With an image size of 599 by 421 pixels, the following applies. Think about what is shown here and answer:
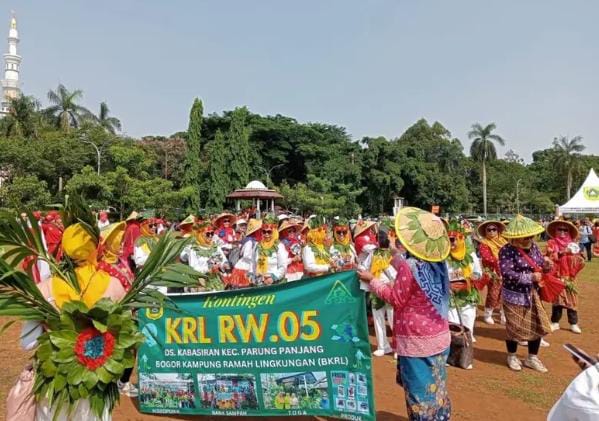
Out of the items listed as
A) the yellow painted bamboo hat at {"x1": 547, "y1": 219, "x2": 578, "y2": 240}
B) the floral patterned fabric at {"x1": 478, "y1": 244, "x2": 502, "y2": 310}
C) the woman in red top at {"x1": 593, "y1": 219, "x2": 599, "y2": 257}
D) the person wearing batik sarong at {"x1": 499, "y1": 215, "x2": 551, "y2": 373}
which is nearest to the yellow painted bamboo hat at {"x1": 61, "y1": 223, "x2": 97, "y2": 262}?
the person wearing batik sarong at {"x1": 499, "y1": 215, "x2": 551, "y2": 373}

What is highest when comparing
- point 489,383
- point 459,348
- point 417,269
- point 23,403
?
point 417,269

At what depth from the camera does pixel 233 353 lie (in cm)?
439

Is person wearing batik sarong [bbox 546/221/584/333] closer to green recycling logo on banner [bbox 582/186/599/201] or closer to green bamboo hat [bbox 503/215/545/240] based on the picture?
green bamboo hat [bbox 503/215/545/240]

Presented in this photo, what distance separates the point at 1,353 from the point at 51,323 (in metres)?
5.56

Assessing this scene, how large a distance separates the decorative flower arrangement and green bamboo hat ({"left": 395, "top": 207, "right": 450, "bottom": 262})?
63.5 inches

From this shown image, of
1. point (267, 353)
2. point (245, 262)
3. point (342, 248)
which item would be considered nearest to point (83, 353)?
point (267, 353)

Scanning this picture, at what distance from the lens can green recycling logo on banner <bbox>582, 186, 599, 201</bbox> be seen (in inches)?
1226

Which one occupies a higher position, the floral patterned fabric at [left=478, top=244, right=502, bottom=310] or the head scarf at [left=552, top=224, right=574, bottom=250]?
the head scarf at [left=552, top=224, right=574, bottom=250]

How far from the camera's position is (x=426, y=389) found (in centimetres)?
354

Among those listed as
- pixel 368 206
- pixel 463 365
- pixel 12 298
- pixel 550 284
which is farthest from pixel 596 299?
pixel 368 206

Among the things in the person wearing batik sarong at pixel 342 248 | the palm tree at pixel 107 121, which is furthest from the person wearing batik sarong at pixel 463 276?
the palm tree at pixel 107 121

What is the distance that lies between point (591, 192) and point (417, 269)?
32.8 m

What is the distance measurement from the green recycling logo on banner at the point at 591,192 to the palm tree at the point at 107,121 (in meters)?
41.1

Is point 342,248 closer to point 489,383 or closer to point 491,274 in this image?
point 491,274
